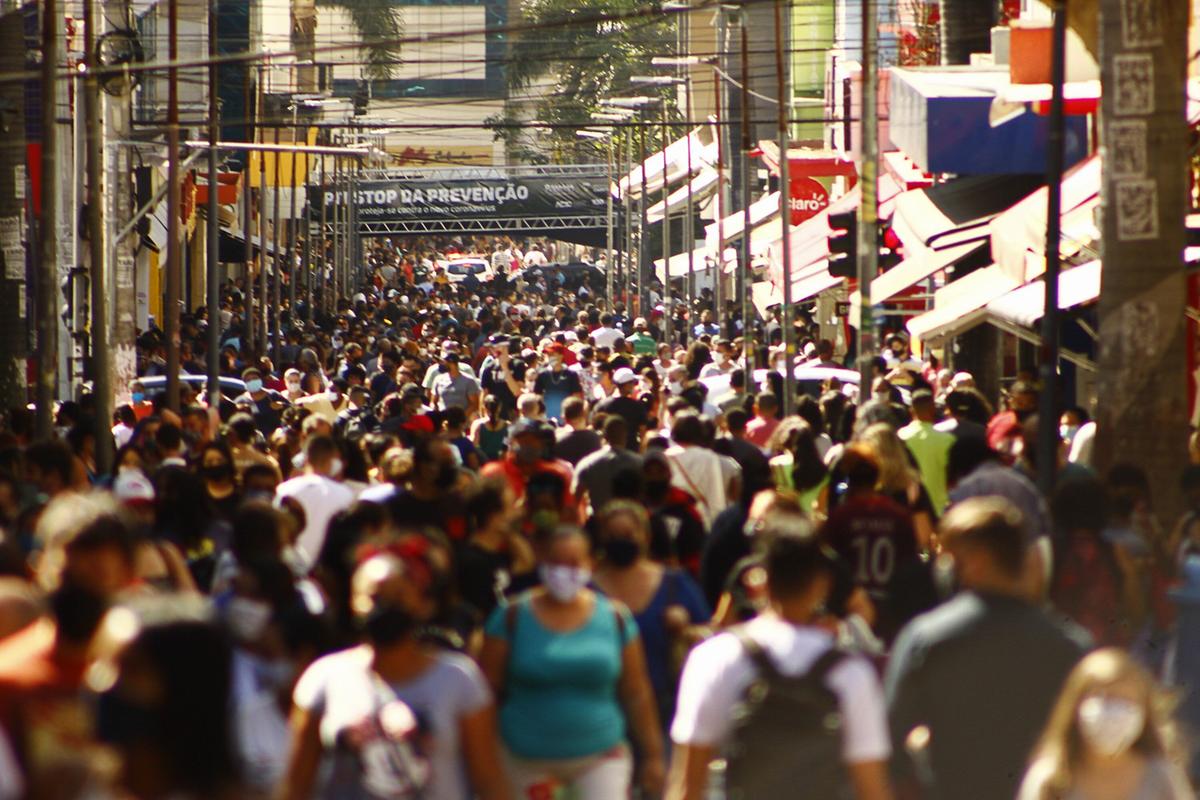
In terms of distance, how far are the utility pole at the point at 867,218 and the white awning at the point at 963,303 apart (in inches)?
27.2

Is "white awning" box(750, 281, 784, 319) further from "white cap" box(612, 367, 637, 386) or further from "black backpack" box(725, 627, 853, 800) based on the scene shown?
"black backpack" box(725, 627, 853, 800)

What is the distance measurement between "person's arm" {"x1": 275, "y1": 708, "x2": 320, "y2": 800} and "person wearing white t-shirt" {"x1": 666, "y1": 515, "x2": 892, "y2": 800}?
96cm

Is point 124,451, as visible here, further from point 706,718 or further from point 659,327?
point 659,327

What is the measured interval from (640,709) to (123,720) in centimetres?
286

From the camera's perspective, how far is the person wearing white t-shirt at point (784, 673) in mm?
6078

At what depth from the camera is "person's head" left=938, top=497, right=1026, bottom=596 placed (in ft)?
20.5

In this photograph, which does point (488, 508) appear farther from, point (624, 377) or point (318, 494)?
point (624, 377)

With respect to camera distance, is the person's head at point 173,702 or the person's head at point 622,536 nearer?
the person's head at point 173,702

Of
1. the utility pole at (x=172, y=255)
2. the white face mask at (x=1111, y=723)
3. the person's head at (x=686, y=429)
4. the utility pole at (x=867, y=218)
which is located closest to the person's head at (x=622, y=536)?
the white face mask at (x=1111, y=723)

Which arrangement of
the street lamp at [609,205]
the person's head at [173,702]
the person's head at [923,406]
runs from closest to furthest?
the person's head at [173,702]
the person's head at [923,406]
the street lamp at [609,205]

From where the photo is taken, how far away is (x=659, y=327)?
55281 millimetres

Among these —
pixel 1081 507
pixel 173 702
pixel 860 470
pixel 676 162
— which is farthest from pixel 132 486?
pixel 676 162

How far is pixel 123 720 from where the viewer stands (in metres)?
4.63

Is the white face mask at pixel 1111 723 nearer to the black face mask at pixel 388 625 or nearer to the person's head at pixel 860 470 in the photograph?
the black face mask at pixel 388 625
